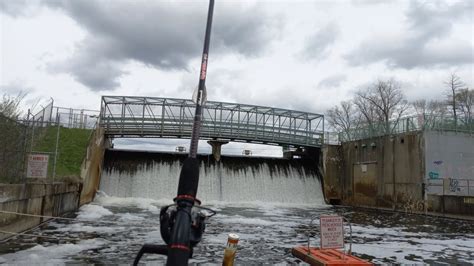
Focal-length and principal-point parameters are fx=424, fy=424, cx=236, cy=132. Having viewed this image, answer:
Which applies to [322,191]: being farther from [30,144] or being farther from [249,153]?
[30,144]

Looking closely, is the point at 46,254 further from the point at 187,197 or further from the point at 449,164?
the point at 449,164

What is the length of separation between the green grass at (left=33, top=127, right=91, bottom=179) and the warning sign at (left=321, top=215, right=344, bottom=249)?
629 inches

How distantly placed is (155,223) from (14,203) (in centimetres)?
710

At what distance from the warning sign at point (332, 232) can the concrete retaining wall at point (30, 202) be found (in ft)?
26.6

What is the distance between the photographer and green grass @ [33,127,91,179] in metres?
23.2

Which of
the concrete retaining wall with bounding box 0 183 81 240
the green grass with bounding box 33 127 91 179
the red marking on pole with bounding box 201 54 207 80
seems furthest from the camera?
the green grass with bounding box 33 127 91 179

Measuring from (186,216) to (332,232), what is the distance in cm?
643

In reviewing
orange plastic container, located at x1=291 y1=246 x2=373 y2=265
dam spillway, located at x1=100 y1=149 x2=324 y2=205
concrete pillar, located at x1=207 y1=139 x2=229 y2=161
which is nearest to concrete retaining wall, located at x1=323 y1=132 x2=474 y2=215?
dam spillway, located at x1=100 y1=149 x2=324 y2=205

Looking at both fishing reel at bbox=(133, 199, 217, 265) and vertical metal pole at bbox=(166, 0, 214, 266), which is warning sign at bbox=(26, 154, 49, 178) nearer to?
vertical metal pole at bbox=(166, 0, 214, 266)

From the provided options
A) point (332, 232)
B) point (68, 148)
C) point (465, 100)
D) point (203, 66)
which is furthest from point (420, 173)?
point (465, 100)

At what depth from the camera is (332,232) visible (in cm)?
981

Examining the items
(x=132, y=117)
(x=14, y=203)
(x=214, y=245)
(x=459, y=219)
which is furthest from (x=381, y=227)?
(x=132, y=117)

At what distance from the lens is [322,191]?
36.5 metres

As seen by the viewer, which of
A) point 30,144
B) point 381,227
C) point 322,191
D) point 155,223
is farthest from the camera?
point 322,191
